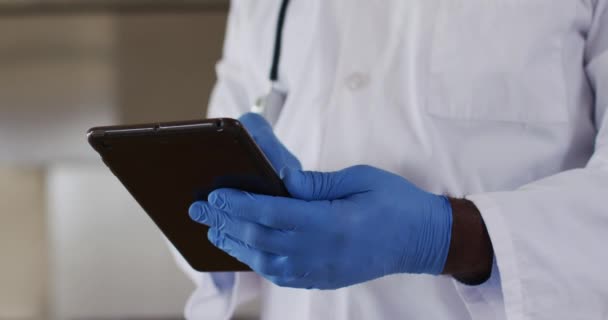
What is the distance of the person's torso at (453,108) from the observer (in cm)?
75

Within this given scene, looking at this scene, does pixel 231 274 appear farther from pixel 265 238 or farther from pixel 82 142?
pixel 82 142

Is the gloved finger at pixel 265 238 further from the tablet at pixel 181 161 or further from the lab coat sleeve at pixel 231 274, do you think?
the lab coat sleeve at pixel 231 274

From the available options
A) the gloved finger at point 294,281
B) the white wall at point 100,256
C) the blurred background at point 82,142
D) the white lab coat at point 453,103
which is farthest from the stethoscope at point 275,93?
the white wall at point 100,256

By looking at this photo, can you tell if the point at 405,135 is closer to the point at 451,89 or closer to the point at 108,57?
the point at 451,89

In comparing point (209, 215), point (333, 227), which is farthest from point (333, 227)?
point (209, 215)

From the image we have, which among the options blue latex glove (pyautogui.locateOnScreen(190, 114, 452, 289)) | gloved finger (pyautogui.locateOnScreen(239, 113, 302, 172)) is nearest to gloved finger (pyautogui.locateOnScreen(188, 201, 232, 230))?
blue latex glove (pyautogui.locateOnScreen(190, 114, 452, 289))

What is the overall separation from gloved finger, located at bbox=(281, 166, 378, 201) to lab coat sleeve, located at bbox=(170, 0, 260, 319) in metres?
0.30

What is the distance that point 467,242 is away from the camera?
64 cm

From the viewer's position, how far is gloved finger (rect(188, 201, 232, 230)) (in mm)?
607

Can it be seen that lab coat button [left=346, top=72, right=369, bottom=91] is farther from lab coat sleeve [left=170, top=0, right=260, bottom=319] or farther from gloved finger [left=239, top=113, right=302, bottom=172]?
lab coat sleeve [left=170, top=0, right=260, bottom=319]

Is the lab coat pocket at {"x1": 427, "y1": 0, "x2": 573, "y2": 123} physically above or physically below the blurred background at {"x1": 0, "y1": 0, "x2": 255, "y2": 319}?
above

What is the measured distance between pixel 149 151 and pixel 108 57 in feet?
7.59

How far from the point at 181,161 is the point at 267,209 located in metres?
0.09

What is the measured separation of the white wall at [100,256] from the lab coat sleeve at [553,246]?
2.28m
